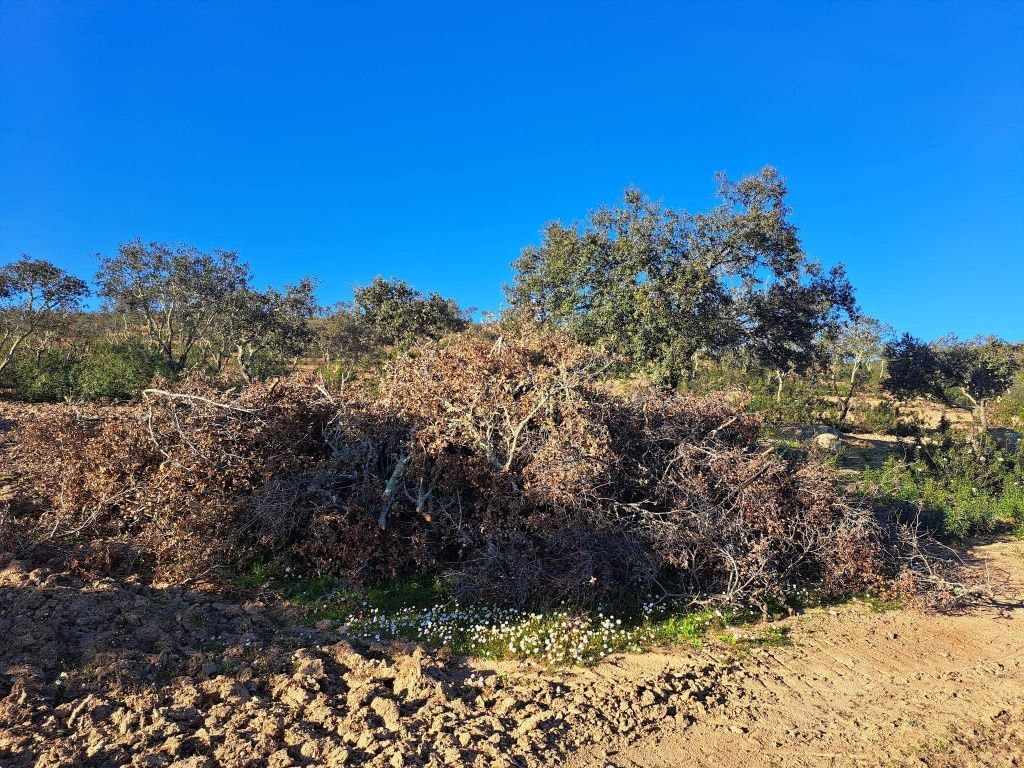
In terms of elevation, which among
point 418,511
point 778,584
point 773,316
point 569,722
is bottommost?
point 569,722

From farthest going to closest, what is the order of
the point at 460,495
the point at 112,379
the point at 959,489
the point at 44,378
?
1. the point at 44,378
2. the point at 112,379
3. the point at 959,489
4. the point at 460,495

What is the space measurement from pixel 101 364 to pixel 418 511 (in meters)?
15.1

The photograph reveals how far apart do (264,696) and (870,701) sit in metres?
4.01

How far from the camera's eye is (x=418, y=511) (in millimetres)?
5574

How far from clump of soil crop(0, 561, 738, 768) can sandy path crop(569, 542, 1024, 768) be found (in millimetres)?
242

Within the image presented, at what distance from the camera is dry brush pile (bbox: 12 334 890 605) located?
5152 mm

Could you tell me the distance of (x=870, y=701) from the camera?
12.2 ft

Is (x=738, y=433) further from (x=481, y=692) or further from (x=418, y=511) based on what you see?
(x=481, y=692)

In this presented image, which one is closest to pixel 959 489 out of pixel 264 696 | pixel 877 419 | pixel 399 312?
pixel 877 419

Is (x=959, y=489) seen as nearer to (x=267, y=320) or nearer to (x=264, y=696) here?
(x=264, y=696)

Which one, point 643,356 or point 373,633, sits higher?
point 643,356

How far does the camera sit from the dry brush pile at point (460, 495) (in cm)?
515

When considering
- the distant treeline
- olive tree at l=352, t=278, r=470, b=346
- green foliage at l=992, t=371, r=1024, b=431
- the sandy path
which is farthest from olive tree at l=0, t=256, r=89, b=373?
green foliage at l=992, t=371, r=1024, b=431

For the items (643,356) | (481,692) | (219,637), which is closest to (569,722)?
(481,692)
